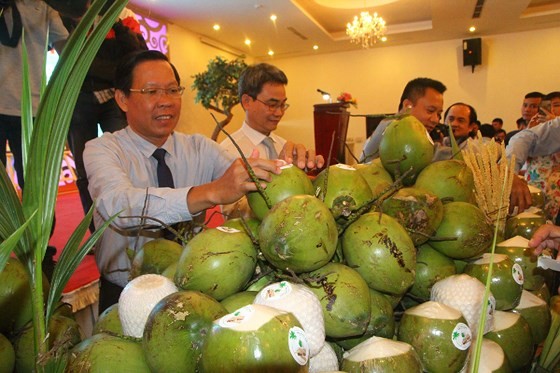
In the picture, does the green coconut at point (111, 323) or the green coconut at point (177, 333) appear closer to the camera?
the green coconut at point (177, 333)

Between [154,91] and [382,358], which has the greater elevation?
[154,91]

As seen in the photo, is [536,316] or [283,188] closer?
[283,188]

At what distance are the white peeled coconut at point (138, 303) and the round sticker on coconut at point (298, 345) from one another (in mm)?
309

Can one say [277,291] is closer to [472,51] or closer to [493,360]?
[493,360]

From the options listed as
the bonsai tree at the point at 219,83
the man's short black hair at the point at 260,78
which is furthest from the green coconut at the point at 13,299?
the bonsai tree at the point at 219,83

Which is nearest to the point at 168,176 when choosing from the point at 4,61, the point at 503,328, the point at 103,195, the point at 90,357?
the point at 103,195

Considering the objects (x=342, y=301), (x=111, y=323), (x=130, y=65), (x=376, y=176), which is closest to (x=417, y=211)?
(x=376, y=176)

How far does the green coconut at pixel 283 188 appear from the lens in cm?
97

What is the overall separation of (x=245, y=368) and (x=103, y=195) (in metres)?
1.08

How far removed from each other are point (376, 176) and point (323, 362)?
0.61m

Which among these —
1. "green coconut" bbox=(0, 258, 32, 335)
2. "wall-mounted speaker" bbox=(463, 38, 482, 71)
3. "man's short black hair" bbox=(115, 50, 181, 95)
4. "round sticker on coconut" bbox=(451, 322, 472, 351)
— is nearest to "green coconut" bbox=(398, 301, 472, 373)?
"round sticker on coconut" bbox=(451, 322, 472, 351)

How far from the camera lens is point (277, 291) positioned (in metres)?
0.76

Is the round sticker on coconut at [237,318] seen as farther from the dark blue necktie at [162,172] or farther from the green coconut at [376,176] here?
the dark blue necktie at [162,172]

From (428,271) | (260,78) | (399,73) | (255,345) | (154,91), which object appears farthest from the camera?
(399,73)
